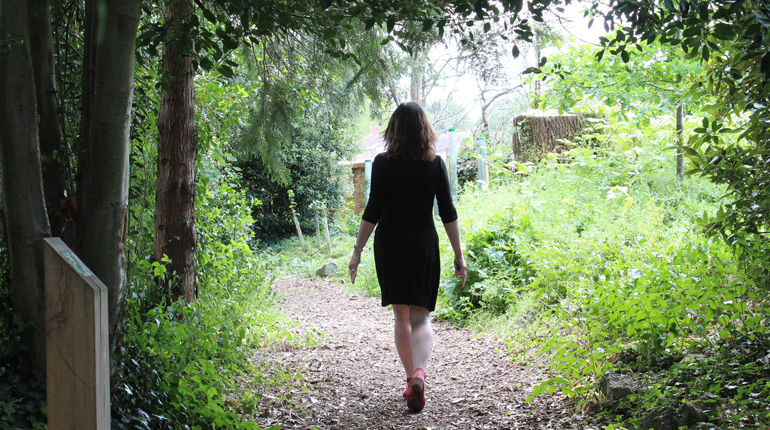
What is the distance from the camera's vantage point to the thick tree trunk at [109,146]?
2.01 meters

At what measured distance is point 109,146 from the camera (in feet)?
6.70

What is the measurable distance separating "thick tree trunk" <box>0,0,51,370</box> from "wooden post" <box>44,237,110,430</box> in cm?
64

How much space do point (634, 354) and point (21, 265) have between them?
3114mm

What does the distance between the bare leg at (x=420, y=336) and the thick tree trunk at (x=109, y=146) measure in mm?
1868

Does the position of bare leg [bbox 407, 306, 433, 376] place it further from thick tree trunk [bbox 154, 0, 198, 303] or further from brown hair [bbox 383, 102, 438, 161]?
thick tree trunk [bbox 154, 0, 198, 303]

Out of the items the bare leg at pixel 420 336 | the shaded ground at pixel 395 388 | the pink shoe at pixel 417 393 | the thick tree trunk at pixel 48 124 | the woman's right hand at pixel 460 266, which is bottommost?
the shaded ground at pixel 395 388

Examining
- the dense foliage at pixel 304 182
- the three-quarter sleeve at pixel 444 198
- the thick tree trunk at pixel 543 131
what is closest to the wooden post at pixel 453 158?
the thick tree trunk at pixel 543 131

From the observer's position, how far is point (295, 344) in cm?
449

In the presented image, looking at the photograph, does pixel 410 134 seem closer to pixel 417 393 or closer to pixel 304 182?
pixel 417 393

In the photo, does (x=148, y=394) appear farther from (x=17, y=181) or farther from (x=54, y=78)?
(x=54, y=78)

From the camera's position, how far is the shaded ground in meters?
3.26

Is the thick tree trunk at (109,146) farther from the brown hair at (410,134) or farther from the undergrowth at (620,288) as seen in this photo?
the undergrowth at (620,288)

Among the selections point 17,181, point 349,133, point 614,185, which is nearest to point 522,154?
point 614,185

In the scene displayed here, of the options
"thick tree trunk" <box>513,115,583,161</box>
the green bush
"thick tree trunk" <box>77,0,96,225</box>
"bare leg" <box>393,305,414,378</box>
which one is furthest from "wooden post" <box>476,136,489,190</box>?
"thick tree trunk" <box>77,0,96,225</box>
